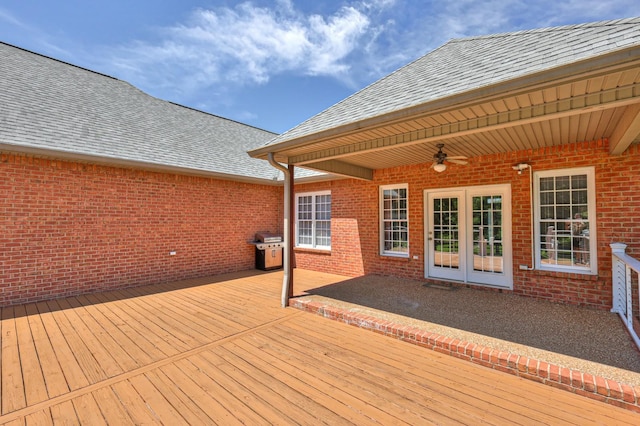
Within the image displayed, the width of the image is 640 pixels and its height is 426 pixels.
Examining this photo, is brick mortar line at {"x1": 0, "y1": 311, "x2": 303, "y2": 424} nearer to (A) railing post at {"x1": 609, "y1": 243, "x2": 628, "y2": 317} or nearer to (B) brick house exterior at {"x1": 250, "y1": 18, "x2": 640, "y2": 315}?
(B) brick house exterior at {"x1": 250, "y1": 18, "x2": 640, "y2": 315}

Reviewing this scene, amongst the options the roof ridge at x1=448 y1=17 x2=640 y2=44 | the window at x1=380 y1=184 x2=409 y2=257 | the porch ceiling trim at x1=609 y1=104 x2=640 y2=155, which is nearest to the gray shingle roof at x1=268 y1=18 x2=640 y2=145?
the roof ridge at x1=448 y1=17 x2=640 y2=44

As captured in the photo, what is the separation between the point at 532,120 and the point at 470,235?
372cm

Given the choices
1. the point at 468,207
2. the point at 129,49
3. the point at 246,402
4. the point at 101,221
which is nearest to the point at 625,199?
the point at 468,207

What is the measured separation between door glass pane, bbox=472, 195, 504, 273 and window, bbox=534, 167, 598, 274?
2.11ft

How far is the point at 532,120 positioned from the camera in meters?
2.99

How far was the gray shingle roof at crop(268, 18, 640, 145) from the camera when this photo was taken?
2.53 m

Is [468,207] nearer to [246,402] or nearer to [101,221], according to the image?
[246,402]

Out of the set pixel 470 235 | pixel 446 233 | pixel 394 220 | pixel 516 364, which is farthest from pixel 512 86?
pixel 394 220

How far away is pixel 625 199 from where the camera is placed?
4605 millimetres

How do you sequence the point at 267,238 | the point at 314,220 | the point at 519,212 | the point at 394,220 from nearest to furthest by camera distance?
the point at 519,212 < the point at 394,220 < the point at 314,220 < the point at 267,238

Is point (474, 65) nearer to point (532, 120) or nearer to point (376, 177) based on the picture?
point (532, 120)

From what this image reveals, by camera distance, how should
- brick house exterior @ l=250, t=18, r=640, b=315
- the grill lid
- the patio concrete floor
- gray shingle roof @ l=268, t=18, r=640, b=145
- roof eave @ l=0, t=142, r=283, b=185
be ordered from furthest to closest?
the grill lid
roof eave @ l=0, t=142, r=283, b=185
the patio concrete floor
brick house exterior @ l=250, t=18, r=640, b=315
gray shingle roof @ l=268, t=18, r=640, b=145

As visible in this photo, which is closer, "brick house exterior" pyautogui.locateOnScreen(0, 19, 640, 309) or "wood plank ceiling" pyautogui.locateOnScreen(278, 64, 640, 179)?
"wood plank ceiling" pyautogui.locateOnScreen(278, 64, 640, 179)

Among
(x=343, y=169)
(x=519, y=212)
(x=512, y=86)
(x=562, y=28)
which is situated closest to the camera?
(x=512, y=86)
